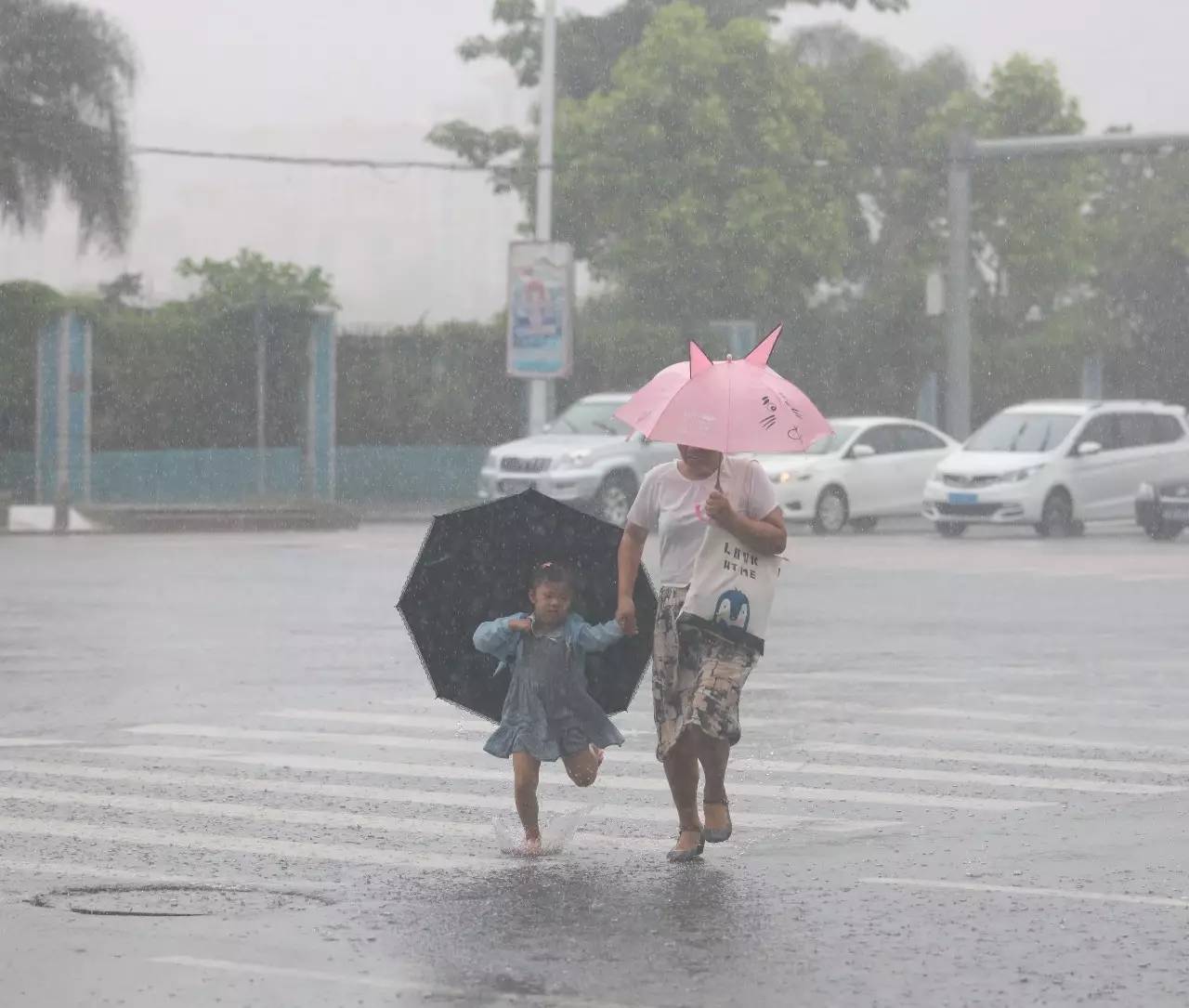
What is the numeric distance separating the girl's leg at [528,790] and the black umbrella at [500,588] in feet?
0.74

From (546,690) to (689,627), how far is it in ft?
1.66

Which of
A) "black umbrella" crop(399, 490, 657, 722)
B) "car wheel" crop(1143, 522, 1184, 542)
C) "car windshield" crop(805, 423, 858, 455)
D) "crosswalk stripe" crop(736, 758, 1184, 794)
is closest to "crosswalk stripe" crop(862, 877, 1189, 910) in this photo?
"black umbrella" crop(399, 490, 657, 722)

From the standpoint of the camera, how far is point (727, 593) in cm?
800

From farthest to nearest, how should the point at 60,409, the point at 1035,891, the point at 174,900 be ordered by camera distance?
the point at 60,409, the point at 1035,891, the point at 174,900

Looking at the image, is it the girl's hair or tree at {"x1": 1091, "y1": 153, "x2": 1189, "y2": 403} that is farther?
tree at {"x1": 1091, "y1": 153, "x2": 1189, "y2": 403}

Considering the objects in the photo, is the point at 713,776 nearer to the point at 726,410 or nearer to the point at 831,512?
the point at 726,410

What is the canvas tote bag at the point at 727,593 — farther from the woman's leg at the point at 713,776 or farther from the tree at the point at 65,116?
the tree at the point at 65,116

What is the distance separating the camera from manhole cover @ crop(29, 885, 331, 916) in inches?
282

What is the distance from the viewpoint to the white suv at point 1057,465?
31625 millimetres

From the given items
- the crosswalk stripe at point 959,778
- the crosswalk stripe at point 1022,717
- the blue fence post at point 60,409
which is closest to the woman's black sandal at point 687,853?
the crosswalk stripe at point 959,778

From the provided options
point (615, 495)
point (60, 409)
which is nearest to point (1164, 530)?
point (615, 495)

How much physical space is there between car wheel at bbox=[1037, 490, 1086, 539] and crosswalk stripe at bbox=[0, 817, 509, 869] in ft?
79.4

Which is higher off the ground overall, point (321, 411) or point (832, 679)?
point (321, 411)

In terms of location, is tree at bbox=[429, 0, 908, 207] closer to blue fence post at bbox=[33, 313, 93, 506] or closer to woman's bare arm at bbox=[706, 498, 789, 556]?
blue fence post at bbox=[33, 313, 93, 506]
